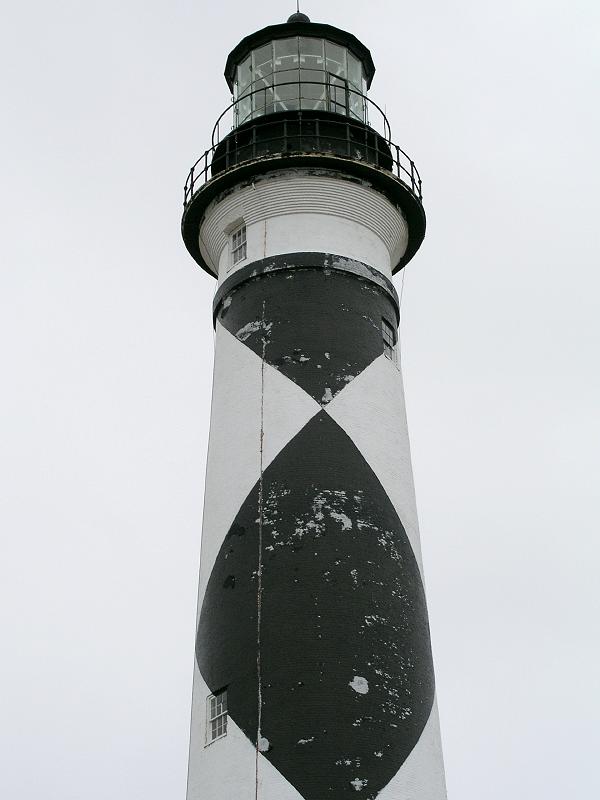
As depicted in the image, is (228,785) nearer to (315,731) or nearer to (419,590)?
(315,731)

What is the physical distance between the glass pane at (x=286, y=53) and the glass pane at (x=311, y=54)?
0.35ft

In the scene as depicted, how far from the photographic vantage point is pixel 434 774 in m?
13.1

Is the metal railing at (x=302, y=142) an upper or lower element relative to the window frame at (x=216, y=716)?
upper

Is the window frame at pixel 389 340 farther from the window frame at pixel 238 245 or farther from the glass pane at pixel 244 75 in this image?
the glass pane at pixel 244 75

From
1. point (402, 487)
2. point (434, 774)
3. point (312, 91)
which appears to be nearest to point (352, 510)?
point (402, 487)

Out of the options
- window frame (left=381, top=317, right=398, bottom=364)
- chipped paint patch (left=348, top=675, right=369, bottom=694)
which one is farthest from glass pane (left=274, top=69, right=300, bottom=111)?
chipped paint patch (left=348, top=675, right=369, bottom=694)

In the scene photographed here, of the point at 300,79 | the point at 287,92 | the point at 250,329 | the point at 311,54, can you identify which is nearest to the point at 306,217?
the point at 250,329

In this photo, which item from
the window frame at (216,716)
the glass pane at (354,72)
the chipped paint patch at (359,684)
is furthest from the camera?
the glass pane at (354,72)

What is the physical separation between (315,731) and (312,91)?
9.70m

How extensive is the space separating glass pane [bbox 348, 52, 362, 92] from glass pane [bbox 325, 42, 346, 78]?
4.8 inches

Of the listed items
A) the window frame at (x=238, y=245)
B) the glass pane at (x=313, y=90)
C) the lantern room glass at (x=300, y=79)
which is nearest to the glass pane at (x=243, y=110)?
the lantern room glass at (x=300, y=79)

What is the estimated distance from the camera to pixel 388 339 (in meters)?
16.1

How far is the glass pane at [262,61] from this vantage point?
18.0 m

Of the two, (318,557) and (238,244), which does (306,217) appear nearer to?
(238,244)
